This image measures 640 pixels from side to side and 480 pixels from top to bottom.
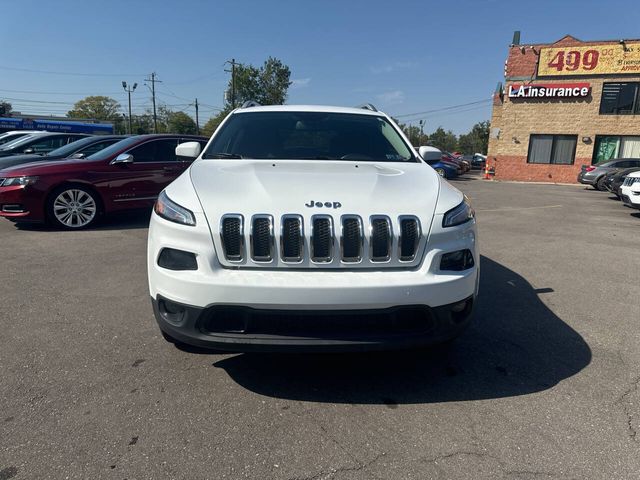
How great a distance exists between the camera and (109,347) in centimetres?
320

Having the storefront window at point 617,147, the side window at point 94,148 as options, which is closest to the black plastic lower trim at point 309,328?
the side window at point 94,148

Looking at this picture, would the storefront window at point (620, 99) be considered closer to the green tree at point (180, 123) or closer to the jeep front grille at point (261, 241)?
the jeep front grille at point (261, 241)

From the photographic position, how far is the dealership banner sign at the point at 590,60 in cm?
2322

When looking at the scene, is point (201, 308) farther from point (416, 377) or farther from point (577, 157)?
point (577, 157)

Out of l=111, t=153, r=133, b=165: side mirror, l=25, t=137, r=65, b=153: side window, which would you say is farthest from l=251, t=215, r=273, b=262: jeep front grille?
l=25, t=137, r=65, b=153: side window

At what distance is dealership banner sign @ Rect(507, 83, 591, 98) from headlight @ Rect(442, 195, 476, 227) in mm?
25854

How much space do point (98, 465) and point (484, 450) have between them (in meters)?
1.83

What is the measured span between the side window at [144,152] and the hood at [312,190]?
5477 millimetres

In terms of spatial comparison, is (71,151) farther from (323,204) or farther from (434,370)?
(434,370)

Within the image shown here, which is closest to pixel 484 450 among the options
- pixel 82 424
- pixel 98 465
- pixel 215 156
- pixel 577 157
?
pixel 98 465

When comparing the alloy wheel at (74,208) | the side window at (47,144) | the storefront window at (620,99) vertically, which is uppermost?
the storefront window at (620,99)

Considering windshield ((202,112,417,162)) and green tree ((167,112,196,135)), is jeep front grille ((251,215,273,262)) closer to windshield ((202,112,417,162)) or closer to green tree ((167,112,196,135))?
windshield ((202,112,417,162))

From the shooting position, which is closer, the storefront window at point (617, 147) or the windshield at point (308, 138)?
the windshield at point (308, 138)

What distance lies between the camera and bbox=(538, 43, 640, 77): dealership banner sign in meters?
23.2
